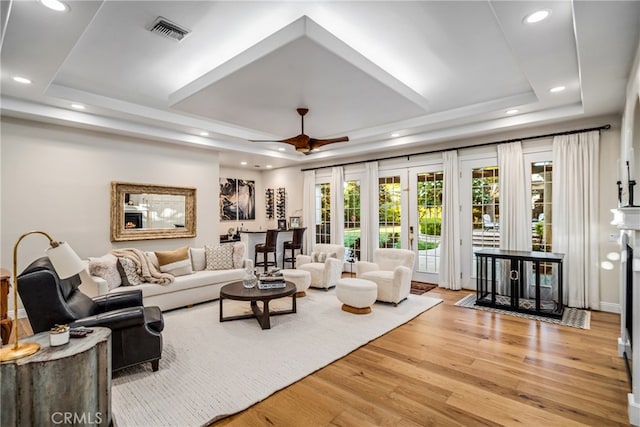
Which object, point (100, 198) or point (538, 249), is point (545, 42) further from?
point (100, 198)

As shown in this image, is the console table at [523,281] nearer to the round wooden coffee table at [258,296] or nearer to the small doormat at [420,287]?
the small doormat at [420,287]

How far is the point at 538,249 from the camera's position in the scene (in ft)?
16.5

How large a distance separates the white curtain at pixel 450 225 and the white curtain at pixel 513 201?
2.36 ft

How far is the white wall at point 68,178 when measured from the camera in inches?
171

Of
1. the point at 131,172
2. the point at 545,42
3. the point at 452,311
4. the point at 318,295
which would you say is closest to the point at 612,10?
the point at 545,42

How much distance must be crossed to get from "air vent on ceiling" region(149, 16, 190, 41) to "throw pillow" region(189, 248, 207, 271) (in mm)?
3371

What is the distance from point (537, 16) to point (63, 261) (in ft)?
12.2

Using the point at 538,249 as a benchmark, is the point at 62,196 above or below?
above

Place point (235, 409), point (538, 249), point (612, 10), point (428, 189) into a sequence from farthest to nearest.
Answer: point (428, 189)
point (538, 249)
point (235, 409)
point (612, 10)

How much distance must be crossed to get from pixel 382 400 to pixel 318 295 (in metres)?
3.01

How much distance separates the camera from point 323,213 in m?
7.97

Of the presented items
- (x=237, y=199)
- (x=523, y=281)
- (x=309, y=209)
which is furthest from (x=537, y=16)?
(x=237, y=199)

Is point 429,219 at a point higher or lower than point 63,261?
higher

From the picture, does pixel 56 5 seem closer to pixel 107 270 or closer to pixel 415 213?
pixel 107 270
